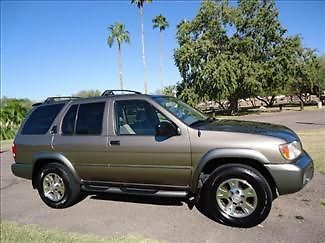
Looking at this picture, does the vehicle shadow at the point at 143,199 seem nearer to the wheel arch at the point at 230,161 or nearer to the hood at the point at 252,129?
the wheel arch at the point at 230,161

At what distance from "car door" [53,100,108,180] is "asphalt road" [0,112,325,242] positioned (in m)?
0.68

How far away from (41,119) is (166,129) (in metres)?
2.71

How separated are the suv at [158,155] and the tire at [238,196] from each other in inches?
0.5

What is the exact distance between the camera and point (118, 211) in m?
6.03

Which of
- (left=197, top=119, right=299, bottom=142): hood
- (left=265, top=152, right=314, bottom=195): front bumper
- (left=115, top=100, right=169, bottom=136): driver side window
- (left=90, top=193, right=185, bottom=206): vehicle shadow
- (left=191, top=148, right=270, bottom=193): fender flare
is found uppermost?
(left=115, top=100, right=169, bottom=136): driver side window

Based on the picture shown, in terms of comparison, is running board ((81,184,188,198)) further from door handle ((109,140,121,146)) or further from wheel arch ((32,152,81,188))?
door handle ((109,140,121,146))

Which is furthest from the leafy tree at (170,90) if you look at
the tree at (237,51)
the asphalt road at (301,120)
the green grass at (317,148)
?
the green grass at (317,148)

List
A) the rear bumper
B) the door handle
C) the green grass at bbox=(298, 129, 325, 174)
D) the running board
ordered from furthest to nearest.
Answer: the green grass at bbox=(298, 129, 325, 174) < the rear bumper < the door handle < the running board

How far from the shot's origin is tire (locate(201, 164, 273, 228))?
4934mm

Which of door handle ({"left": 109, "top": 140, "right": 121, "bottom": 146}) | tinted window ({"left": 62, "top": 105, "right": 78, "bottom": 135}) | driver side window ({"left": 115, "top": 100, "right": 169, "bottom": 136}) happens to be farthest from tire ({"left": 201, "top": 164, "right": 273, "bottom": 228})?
tinted window ({"left": 62, "top": 105, "right": 78, "bottom": 135})

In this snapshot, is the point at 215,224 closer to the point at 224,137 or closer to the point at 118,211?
the point at 224,137

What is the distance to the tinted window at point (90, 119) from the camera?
607cm

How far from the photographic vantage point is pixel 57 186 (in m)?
6.44

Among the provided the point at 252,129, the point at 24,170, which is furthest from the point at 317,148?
the point at 24,170
